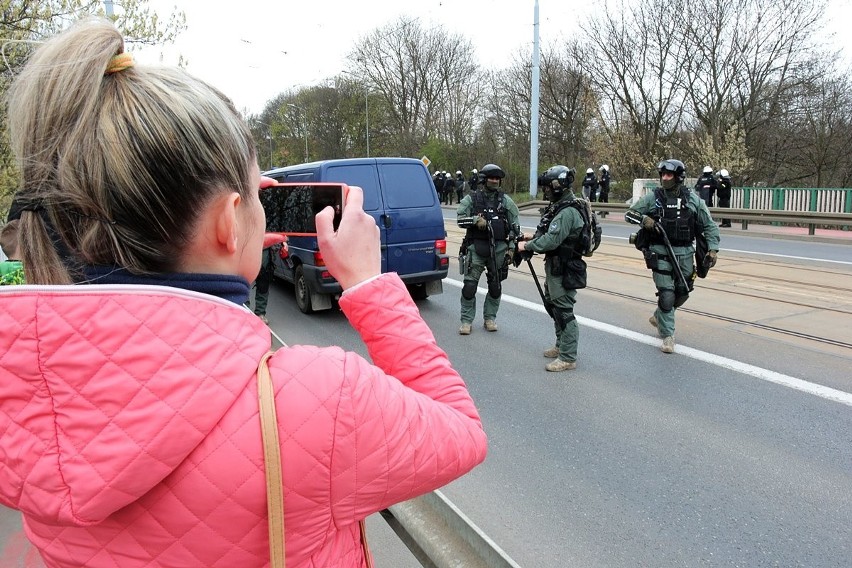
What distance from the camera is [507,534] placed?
11.0 feet

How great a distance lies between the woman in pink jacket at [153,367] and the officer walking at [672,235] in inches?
238

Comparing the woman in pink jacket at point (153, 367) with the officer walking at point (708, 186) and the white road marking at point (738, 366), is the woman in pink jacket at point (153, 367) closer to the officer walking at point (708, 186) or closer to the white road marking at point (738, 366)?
the white road marking at point (738, 366)

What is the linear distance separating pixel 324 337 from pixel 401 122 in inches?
1797

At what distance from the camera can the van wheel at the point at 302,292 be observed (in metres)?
8.60

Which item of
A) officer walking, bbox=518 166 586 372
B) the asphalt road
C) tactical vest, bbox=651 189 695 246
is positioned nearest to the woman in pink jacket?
the asphalt road

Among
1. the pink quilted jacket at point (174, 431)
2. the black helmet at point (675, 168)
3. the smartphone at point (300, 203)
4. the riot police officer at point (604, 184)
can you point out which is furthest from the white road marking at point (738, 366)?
the riot police officer at point (604, 184)

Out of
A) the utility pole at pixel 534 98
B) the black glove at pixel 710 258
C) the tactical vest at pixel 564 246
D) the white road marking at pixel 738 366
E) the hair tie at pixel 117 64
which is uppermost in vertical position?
the utility pole at pixel 534 98

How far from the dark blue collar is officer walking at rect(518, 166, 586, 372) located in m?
5.15

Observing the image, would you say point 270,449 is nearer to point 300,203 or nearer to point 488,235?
point 300,203

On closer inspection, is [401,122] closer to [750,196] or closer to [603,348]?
[750,196]

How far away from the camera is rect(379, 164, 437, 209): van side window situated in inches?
332

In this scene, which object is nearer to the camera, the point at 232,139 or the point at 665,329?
the point at 232,139

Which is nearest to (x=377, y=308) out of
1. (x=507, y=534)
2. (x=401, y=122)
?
(x=507, y=534)

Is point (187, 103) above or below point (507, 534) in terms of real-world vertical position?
above
